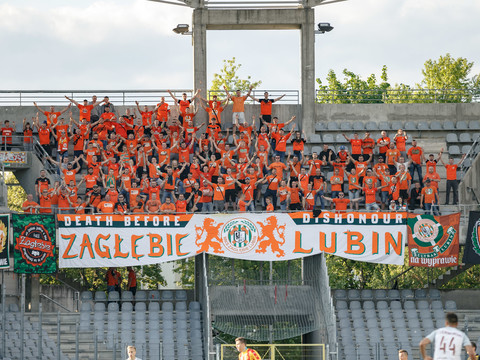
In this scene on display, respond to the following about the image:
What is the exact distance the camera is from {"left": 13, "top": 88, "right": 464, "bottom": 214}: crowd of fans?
2875cm

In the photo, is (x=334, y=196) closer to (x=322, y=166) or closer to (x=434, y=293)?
(x=322, y=166)

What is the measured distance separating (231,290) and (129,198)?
3.93m

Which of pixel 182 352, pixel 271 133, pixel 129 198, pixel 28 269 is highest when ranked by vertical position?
pixel 271 133

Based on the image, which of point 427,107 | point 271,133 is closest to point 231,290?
point 271,133

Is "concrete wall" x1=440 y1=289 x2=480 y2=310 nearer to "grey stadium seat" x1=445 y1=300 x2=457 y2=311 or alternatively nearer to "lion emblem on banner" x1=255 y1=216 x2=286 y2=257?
"grey stadium seat" x1=445 y1=300 x2=457 y2=311

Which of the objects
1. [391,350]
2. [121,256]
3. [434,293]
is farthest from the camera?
[434,293]

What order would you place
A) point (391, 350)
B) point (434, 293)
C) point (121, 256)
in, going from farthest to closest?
1. point (434, 293)
2. point (121, 256)
3. point (391, 350)

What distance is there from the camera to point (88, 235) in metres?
28.0

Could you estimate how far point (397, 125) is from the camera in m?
34.3

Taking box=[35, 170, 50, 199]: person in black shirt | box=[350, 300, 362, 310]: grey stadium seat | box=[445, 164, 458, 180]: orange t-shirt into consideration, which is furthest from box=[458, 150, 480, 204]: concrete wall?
box=[35, 170, 50, 199]: person in black shirt

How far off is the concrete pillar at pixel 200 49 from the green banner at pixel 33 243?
875cm

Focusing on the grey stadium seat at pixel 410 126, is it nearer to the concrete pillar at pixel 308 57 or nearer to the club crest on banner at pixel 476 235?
the concrete pillar at pixel 308 57

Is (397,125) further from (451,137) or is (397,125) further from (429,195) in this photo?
(429,195)

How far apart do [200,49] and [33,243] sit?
401 inches
